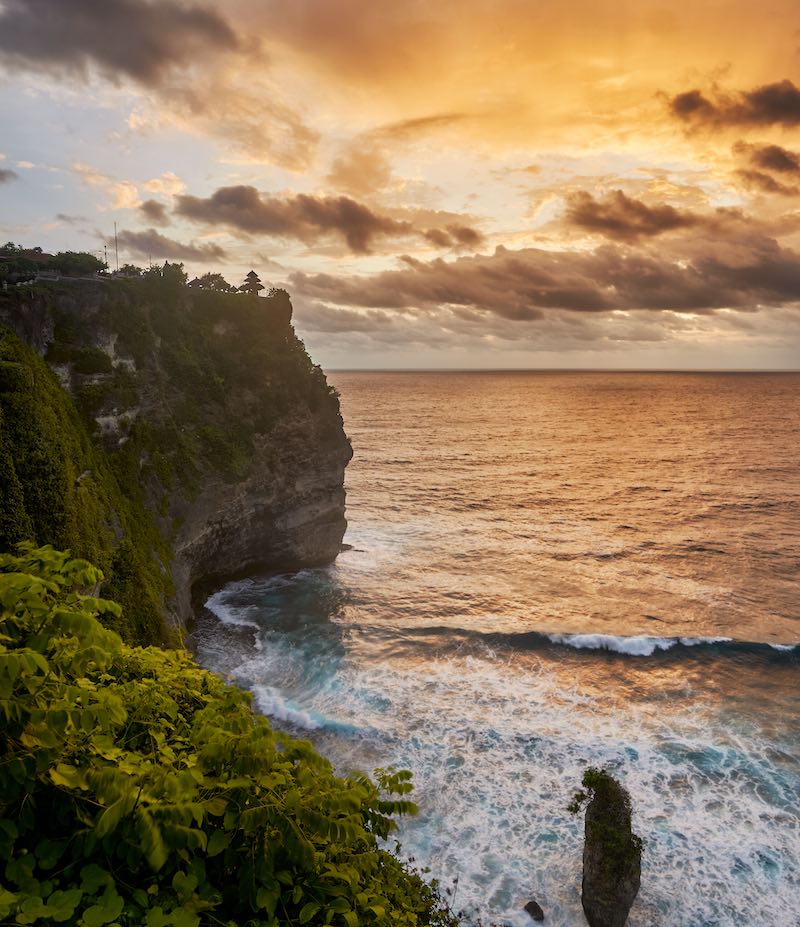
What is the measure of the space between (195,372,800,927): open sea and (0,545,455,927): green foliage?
711 inches

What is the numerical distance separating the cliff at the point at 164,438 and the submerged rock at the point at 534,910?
19034mm

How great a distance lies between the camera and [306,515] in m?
51.1

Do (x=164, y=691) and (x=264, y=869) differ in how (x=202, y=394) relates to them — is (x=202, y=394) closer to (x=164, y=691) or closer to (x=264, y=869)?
(x=164, y=691)

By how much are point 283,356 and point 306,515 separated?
528 inches

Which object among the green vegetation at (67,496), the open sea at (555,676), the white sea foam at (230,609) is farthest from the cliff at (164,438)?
the open sea at (555,676)

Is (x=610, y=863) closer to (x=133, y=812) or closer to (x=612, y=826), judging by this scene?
(x=612, y=826)

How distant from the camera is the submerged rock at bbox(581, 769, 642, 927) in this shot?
19641 mm

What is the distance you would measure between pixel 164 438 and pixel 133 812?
37.4 m

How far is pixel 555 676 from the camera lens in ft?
115

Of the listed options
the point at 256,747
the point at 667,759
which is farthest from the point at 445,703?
the point at 256,747

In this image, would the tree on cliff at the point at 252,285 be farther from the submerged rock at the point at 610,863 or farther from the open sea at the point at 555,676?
the submerged rock at the point at 610,863

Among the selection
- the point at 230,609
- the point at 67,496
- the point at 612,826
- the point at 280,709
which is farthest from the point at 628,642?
the point at 67,496

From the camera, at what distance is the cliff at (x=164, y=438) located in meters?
26.1

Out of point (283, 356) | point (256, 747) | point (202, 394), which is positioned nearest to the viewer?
point (256, 747)
